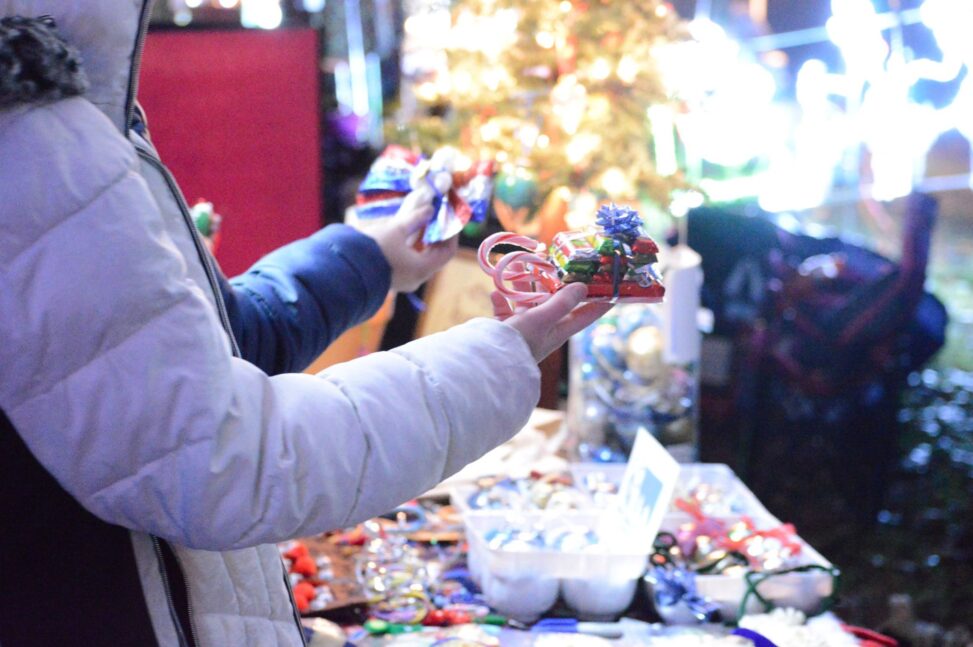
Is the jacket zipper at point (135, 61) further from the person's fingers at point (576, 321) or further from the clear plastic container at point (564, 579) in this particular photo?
the clear plastic container at point (564, 579)

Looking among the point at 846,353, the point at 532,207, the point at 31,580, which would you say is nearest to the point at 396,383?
the point at 31,580

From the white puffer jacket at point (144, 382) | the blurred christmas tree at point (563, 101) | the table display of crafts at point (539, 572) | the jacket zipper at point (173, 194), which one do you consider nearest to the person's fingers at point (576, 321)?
the white puffer jacket at point (144, 382)

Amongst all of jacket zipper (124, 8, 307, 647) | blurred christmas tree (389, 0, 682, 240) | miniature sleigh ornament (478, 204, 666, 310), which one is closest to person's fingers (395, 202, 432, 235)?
miniature sleigh ornament (478, 204, 666, 310)

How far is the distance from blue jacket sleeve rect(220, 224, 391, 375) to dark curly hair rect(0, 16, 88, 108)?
470mm

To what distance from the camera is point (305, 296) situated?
1215 millimetres

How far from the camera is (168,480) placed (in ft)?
2.15

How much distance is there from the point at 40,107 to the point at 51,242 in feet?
0.30

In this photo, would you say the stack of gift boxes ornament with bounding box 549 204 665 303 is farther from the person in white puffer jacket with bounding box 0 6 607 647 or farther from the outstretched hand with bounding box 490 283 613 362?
the person in white puffer jacket with bounding box 0 6 607 647

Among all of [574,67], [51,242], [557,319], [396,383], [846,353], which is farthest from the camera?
[846,353]

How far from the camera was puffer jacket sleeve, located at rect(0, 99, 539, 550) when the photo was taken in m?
0.62

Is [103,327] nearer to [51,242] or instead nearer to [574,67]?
[51,242]

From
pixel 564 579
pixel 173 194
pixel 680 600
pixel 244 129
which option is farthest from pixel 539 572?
pixel 244 129

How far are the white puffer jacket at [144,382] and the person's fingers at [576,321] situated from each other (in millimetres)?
155

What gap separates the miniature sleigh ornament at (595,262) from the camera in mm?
1011
